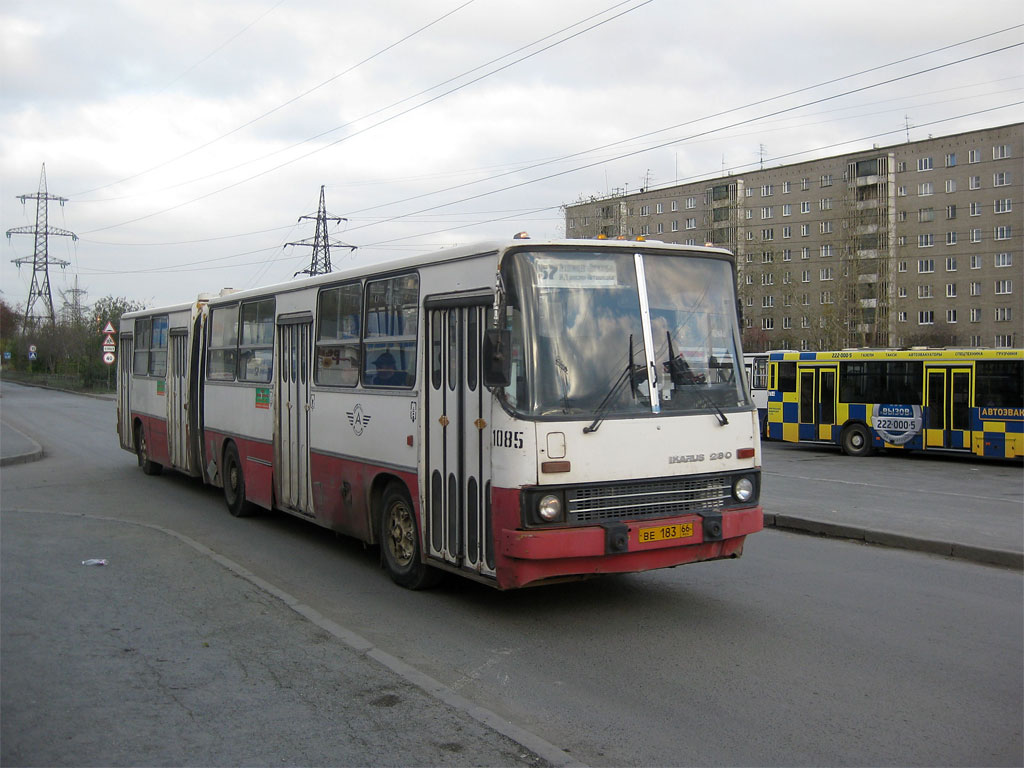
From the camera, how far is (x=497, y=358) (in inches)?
255

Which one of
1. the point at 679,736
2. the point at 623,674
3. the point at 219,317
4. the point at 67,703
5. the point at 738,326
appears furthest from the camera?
the point at 219,317

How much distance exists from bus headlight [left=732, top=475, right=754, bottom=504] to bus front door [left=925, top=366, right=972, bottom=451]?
16088mm

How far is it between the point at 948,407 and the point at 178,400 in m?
16.8

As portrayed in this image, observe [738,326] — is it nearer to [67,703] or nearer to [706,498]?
[706,498]

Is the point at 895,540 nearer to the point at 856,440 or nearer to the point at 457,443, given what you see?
the point at 457,443

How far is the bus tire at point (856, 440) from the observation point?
76.4ft

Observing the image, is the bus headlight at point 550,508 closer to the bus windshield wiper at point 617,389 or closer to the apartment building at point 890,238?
the bus windshield wiper at point 617,389

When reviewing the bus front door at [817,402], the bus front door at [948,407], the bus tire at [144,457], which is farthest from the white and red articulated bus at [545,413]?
the bus front door at [817,402]

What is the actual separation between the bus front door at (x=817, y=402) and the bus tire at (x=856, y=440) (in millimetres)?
429

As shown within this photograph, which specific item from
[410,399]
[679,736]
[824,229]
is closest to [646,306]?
[410,399]

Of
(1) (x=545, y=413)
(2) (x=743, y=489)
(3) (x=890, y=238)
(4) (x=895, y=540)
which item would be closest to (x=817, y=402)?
(4) (x=895, y=540)

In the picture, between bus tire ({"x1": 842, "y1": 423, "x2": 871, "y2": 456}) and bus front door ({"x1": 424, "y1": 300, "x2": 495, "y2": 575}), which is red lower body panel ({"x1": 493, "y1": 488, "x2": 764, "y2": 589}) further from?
bus tire ({"x1": 842, "y1": 423, "x2": 871, "y2": 456})

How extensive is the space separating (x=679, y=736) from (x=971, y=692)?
198cm

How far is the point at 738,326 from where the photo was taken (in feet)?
25.8
